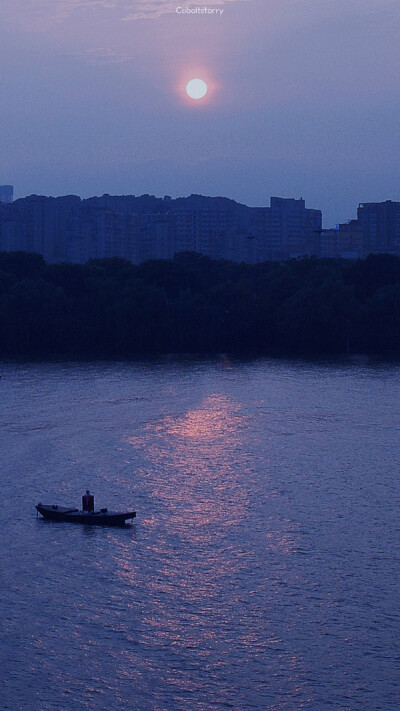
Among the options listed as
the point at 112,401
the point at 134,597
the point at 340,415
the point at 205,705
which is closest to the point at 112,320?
the point at 112,401

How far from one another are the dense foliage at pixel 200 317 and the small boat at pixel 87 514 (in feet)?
182

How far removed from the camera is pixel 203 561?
102ft

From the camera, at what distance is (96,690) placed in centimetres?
2256

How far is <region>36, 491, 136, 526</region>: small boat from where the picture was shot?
34656 millimetres

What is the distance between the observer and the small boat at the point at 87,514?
34656 millimetres

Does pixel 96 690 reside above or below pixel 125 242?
below

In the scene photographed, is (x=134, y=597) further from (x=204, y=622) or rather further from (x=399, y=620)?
(x=399, y=620)

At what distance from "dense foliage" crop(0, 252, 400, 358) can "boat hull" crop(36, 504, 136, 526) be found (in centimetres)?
5562

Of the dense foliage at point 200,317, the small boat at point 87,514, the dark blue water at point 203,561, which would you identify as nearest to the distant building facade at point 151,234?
the dense foliage at point 200,317

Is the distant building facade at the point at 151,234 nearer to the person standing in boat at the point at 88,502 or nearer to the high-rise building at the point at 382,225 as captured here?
the high-rise building at the point at 382,225

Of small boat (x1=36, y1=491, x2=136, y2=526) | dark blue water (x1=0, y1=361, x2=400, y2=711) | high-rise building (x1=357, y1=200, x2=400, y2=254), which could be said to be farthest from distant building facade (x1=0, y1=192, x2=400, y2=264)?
small boat (x1=36, y1=491, x2=136, y2=526)

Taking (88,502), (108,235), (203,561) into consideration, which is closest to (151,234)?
(108,235)

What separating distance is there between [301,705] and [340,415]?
119 feet

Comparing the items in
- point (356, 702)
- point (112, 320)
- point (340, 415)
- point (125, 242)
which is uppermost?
point (125, 242)
